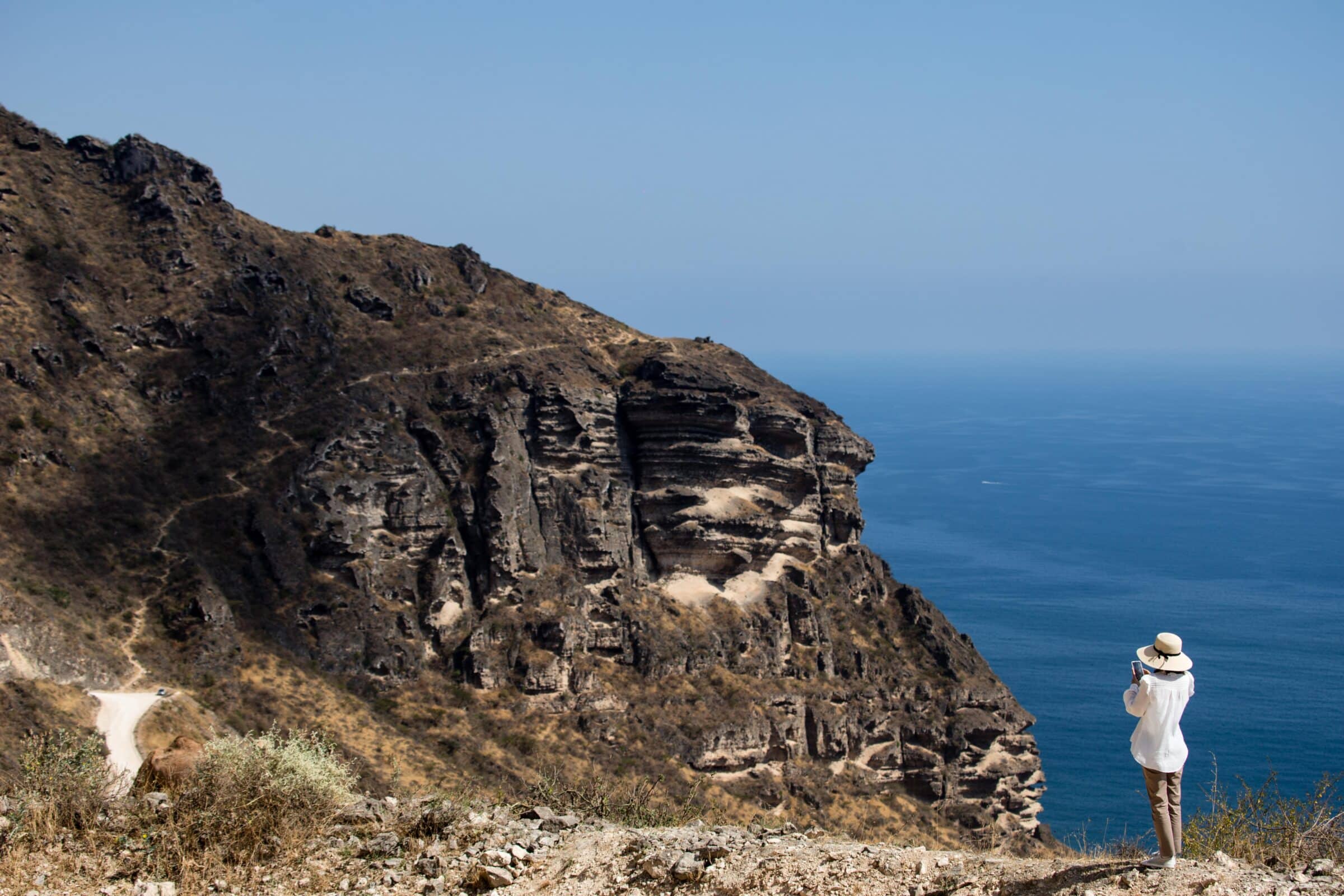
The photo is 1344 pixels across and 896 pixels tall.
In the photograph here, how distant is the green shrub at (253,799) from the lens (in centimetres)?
1415

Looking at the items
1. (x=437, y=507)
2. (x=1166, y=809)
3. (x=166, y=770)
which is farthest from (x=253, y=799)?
(x=437, y=507)

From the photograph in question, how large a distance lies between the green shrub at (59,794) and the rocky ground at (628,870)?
0.39 m

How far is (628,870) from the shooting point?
14.1 metres

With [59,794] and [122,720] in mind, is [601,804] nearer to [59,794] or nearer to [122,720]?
[59,794]

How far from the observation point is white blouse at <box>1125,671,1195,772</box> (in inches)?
485

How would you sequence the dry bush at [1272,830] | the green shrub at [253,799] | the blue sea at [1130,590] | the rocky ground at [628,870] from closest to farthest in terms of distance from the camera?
the rocky ground at [628,870], the dry bush at [1272,830], the green shrub at [253,799], the blue sea at [1130,590]

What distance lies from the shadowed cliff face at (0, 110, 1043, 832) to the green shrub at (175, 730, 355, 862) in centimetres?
2701

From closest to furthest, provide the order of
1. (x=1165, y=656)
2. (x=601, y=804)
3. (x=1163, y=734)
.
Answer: (x=1163, y=734)
(x=1165, y=656)
(x=601, y=804)

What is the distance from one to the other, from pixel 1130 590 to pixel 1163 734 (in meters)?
97.9

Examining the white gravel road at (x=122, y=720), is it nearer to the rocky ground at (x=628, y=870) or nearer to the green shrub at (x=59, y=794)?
the green shrub at (x=59, y=794)

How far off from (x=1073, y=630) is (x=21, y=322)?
7050cm

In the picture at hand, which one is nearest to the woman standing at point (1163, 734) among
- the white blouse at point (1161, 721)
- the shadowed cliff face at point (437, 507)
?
the white blouse at point (1161, 721)

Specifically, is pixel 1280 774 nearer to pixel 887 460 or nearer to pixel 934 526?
pixel 934 526

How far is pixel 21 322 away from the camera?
50344 millimetres
